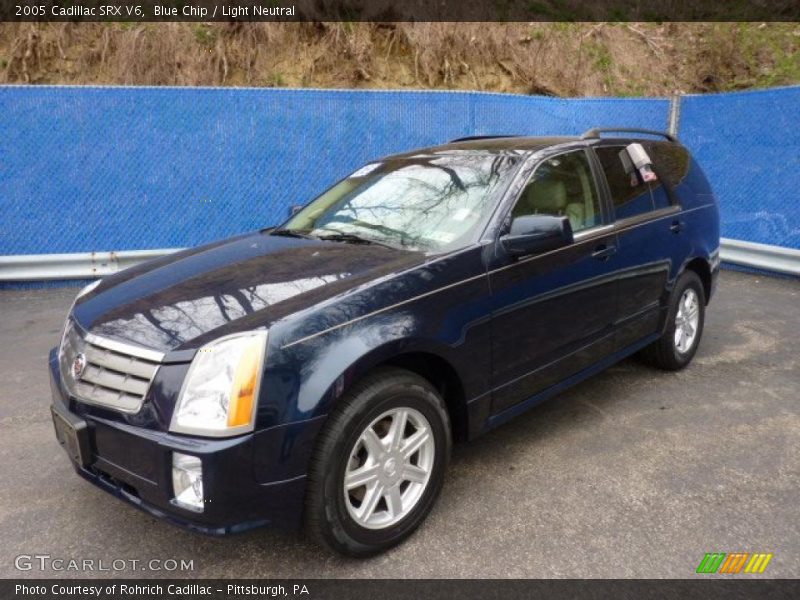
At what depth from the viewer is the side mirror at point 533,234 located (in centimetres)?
310

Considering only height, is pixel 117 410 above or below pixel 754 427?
above

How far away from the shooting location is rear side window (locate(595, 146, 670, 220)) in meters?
4.04

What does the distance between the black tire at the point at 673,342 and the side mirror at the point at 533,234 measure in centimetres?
179

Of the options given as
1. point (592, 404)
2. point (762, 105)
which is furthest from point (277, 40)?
point (592, 404)

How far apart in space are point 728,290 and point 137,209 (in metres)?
6.92

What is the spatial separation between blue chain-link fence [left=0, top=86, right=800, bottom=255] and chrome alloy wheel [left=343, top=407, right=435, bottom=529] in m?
5.45

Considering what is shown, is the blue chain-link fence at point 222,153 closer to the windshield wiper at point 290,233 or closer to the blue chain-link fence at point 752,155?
the blue chain-link fence at point 752,155

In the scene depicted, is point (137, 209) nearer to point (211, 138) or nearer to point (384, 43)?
point (211, 138)

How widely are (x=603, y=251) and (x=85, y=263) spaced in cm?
597

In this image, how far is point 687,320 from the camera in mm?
4809

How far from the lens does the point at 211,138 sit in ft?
24.5

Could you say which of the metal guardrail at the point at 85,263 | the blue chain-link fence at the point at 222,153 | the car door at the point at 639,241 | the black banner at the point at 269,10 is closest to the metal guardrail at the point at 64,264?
the metal guardrail at the point at 85,263

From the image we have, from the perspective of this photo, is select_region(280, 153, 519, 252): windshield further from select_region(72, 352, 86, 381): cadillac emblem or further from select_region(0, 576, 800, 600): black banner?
select_region(0, 576, 800, 600): black banner

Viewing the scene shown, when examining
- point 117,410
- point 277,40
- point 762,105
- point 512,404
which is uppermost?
point 277,40
